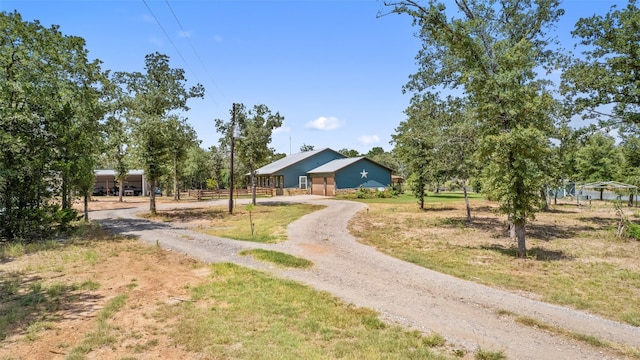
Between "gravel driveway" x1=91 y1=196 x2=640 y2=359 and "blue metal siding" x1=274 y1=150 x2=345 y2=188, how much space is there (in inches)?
1451

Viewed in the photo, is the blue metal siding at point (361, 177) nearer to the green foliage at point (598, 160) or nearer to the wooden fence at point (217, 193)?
the wooden fence at point (217, 193)

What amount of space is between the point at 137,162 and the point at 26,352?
21.5 meters

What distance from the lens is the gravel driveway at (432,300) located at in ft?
20.4

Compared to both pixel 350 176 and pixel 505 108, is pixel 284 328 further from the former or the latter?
pixel 350 176

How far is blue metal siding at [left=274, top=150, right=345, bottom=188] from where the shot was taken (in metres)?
52.4

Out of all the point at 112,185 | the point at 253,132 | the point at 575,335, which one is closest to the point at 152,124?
the point at 253,132

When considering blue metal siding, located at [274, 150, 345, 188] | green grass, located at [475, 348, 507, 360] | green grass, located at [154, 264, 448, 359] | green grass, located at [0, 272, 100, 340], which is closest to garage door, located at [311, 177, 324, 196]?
blue metal siding, located at [274, 150, 345, 188]

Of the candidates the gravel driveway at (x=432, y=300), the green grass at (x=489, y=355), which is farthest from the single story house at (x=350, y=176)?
the green grass at (x=489, y=355)

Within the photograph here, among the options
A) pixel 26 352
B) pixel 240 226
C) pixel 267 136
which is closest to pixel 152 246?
pixel 240 226

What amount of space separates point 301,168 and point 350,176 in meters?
9.91

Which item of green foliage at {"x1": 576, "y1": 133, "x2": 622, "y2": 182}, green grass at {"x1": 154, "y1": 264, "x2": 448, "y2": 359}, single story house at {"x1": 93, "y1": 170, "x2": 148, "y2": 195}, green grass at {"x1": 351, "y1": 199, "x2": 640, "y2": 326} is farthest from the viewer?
single story house at {"x1": 93, "y1": 170, "x2": 148, "y2": 195}

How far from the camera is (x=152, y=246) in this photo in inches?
585

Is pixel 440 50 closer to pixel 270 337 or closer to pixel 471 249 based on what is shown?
pixel 471 249

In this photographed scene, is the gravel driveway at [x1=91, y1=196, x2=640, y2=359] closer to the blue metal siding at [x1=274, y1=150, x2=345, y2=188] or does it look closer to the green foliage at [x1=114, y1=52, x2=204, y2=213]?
the green foliage at [x1=114, y1=52, x2=204, y2=213]
